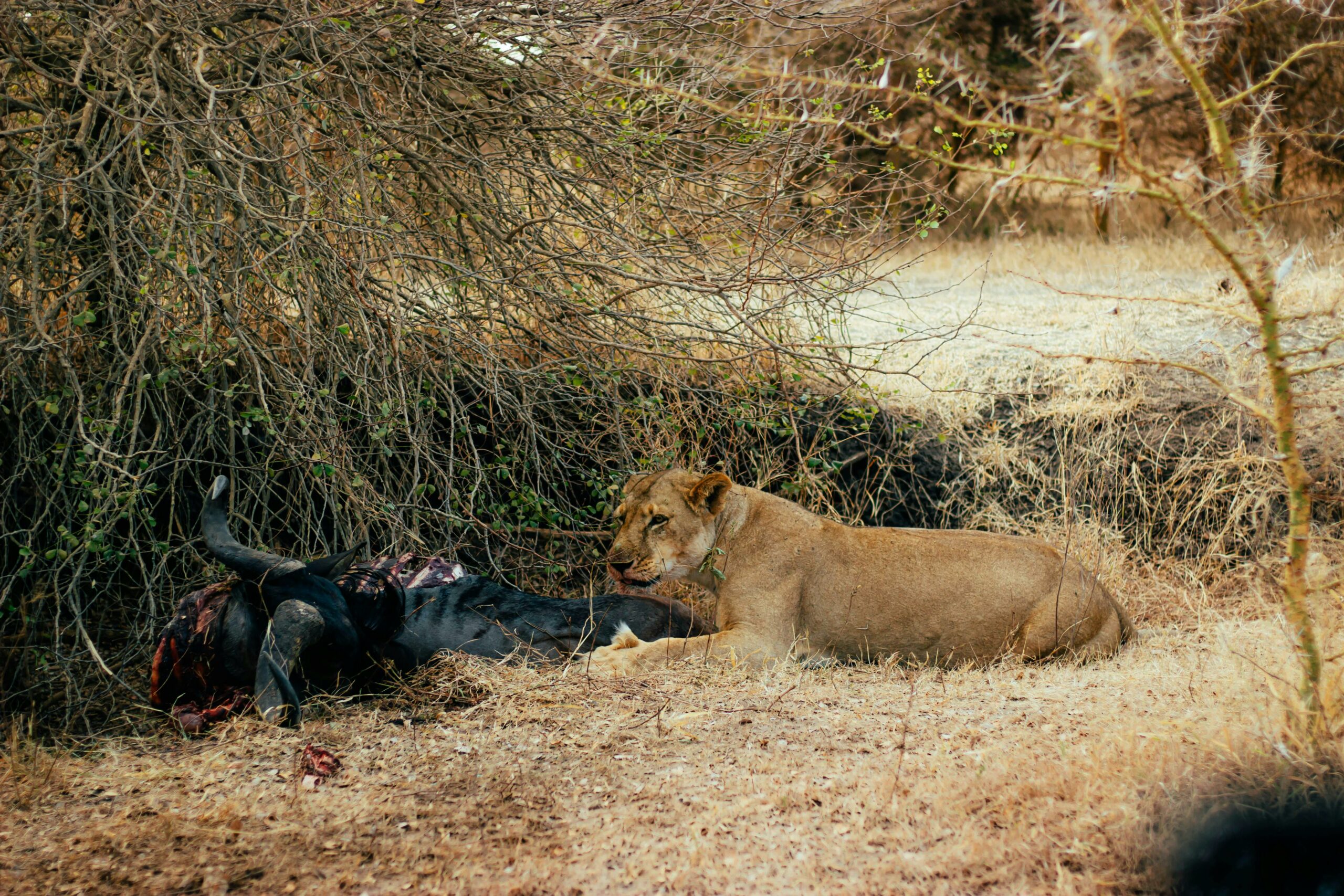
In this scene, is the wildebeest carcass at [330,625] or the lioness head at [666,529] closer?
the wildebeest carcass at [330,625]

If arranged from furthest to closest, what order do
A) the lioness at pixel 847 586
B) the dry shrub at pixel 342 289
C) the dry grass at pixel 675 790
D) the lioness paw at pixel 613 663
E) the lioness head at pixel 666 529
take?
1. the lioness head at pixel 666 529
2. the lioness at pixel 847 586
3. the dry shrub at pixel 342 289
4. the lioness paw at pixel 613 663
5. the dry grass at pixel 675 790

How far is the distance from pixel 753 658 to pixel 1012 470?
2.64 m

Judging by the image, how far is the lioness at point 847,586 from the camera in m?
4.77

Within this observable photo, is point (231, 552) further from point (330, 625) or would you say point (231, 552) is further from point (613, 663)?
point (613, 663)

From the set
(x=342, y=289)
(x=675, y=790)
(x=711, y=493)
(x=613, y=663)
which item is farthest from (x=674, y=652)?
(x=342, y=289)

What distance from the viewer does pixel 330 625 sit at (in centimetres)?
417

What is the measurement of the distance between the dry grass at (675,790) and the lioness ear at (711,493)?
88cm

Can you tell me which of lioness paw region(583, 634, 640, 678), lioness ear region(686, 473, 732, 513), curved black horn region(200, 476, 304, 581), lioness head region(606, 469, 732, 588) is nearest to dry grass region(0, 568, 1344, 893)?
lioness paw region(583, 634, 640, 678)

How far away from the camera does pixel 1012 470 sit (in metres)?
6.58

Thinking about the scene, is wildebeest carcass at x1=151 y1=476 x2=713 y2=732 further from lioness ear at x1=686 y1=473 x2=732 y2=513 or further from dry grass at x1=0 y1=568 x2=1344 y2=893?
lioness ear at x1=686 y1=473 x2=732 y2=513

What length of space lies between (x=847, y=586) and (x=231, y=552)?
2573 millimetres

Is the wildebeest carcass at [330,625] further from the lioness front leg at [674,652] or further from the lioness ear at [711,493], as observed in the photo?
the lioness ear at [711,493]

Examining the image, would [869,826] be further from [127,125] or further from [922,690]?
[127,125]

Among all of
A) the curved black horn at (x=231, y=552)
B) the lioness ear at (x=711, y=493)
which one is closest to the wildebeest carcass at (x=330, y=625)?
the curved black horn at (x=231, y=552)
